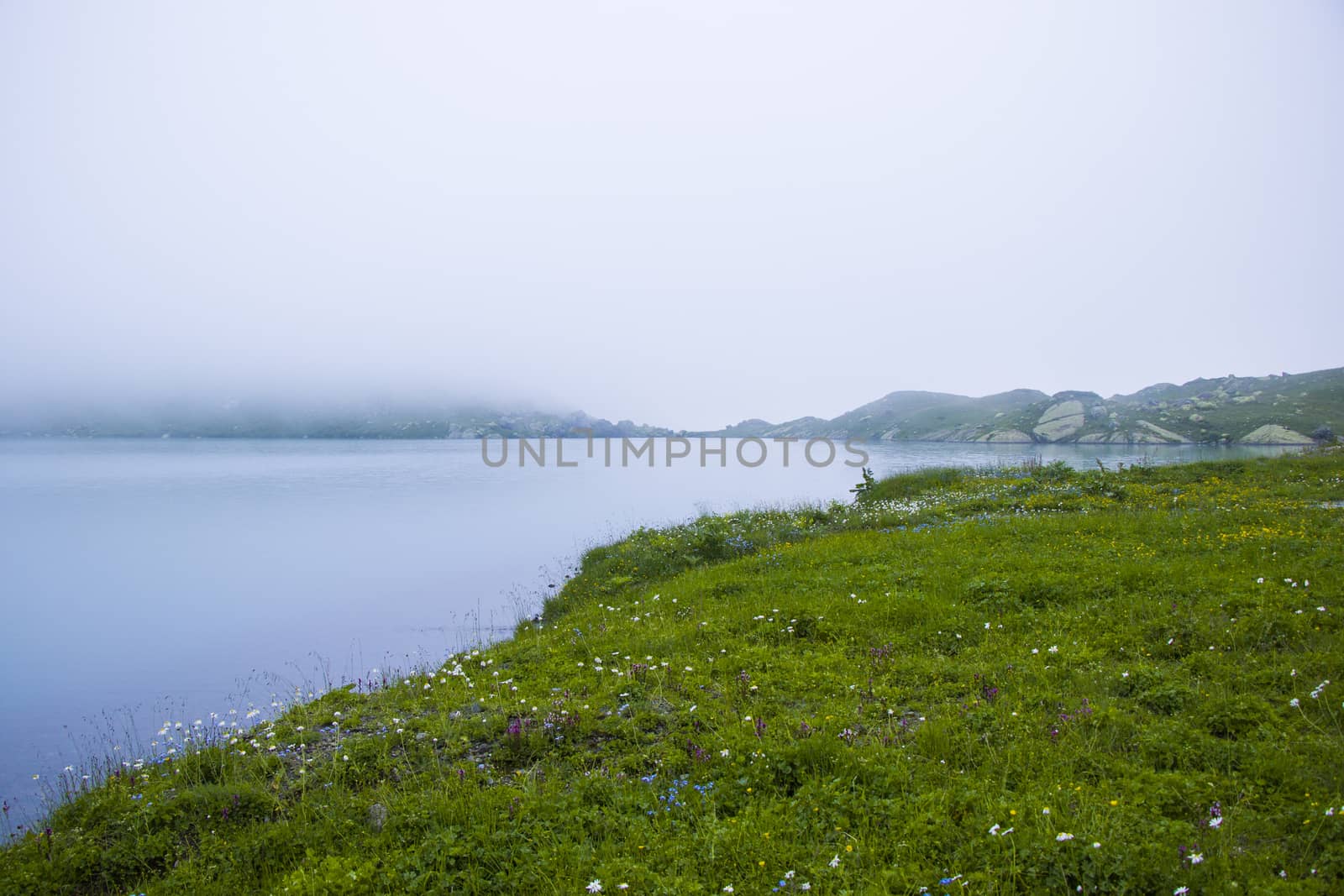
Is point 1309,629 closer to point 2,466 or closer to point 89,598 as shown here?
point 89,598

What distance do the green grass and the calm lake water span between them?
311cm

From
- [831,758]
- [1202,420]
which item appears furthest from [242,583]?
[1202,420]

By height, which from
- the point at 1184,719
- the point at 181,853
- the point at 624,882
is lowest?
the point at 181,853

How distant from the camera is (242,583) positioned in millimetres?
20703

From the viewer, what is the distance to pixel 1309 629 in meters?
7.44

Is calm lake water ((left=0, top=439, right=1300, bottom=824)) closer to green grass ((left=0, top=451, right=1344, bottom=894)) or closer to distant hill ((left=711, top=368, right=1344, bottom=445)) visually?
green grass ((left=0, top=451, right=1344, bottom=894))

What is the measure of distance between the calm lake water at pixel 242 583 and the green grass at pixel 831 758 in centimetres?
311

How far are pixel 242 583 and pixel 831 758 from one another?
22.1 meters

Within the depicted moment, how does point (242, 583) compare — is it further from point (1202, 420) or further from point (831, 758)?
point (1202, 420)

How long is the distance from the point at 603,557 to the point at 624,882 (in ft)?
52.4

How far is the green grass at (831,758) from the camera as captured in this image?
4438mm

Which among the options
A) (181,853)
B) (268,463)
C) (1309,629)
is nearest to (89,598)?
(181,853)

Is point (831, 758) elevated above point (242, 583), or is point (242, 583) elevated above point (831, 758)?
point (831, 758)

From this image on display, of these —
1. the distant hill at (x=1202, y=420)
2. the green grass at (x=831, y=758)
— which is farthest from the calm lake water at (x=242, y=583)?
the distant hill at (x=1202, y=420)
